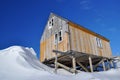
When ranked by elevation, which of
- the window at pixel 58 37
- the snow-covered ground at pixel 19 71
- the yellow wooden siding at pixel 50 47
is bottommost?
the snow-covered ground at pixel 19 71

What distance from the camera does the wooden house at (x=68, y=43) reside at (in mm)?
18625

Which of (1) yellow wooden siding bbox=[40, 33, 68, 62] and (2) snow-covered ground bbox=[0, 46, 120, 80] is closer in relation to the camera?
(2) snow-covered ground bbox=[0, 46, 120, 80]

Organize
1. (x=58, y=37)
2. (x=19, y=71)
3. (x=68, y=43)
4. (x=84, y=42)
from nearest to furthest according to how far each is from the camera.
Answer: (x=19, y=71)
(x=68, y=43)
(x=58, y=37)
(x=84, y=42)

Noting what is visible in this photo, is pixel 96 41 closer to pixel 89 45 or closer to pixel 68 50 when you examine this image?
pixel 89 45

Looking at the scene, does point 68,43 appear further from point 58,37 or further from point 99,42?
point 99,42

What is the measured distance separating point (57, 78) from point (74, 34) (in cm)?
1022

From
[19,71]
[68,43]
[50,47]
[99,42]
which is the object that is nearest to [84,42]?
[68,43]

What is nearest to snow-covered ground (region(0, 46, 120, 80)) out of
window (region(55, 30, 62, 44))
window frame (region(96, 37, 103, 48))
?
window (region(55, 30, 62, 44))

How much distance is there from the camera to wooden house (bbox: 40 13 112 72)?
61.1 ft

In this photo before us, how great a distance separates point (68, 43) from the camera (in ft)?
60.1

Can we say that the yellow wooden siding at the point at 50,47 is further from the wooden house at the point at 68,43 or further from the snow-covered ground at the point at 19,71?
the snow-covered ground at the point at 19,71

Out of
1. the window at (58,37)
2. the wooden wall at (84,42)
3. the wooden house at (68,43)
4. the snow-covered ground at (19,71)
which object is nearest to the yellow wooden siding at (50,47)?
the wooden house at (68,43)

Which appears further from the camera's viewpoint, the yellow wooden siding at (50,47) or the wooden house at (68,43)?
the yellow wooden siding at (50,47)

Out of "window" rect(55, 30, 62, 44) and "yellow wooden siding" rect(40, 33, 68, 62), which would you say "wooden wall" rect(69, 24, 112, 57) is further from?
"window" rect(55, 30, 62, 44)
